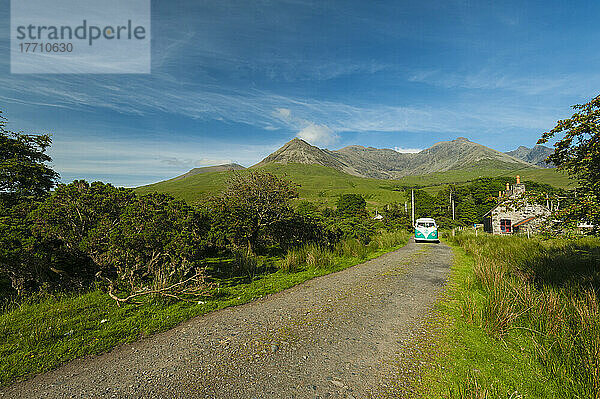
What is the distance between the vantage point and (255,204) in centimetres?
1445

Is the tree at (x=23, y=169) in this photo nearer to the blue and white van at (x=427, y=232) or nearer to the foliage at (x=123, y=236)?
the foliage at (x=123, y=236)

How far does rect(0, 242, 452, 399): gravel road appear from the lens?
336 cm

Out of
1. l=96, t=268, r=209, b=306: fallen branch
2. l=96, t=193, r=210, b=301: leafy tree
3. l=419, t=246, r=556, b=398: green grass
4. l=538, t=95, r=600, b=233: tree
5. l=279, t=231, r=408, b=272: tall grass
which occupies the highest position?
l=538, t=95, r=600, b=233: tree

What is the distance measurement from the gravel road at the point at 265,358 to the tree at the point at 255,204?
7.07 meters

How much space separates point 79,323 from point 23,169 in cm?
1277

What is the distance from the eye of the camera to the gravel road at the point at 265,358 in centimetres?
336

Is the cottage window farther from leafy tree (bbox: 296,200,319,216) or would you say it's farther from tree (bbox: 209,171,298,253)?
tree (bbox: 209,171,298,253)

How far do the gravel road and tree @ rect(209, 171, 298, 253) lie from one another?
279 inches

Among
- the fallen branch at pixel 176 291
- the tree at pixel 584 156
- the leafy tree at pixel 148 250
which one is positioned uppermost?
the tree at pixel 584 156

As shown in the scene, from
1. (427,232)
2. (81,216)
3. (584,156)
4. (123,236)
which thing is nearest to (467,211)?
(427,232)

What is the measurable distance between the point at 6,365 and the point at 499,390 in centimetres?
656

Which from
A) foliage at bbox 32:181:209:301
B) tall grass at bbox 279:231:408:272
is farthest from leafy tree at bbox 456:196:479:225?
foliage at bbox 32:181:209:301

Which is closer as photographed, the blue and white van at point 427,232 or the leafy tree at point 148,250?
the leafy tree at point 148,250

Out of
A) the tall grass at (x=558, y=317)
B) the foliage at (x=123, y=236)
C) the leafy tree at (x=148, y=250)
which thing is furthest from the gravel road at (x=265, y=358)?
the foliage at (x=123, y=236)
